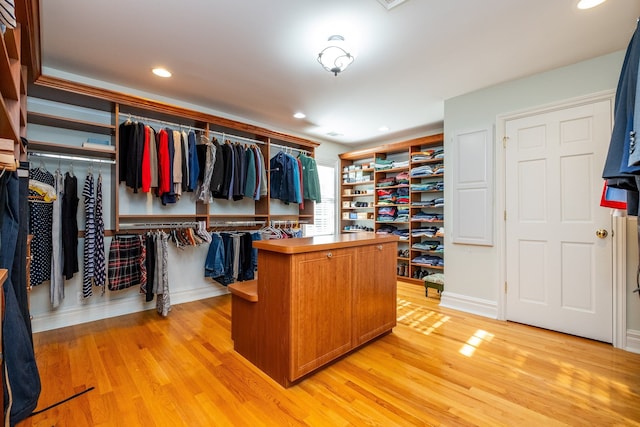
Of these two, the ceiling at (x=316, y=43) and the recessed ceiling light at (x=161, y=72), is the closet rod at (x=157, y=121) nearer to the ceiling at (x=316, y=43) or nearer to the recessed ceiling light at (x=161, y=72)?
the ceiling at (x=316, y=43)

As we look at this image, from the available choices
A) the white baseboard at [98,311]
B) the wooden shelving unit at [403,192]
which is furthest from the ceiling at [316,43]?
the white baseboard at [98,311]

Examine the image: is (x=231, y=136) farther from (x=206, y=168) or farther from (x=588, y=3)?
(x=588, y=3)

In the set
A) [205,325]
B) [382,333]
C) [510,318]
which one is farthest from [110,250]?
[510,318]

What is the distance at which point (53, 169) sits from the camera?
2697 mm

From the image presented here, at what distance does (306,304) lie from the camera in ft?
5.99

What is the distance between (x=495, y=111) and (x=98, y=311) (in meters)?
4.65

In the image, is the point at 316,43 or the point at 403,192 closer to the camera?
the point at 316,43

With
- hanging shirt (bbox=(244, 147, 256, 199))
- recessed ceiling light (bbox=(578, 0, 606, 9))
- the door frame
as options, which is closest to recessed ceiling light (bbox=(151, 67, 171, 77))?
hanging shirt (bbox=(244, 147, 256, 199))

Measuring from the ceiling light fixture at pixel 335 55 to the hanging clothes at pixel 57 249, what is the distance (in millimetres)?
2560

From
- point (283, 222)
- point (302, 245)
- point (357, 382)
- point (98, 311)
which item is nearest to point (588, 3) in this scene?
point (302, 245)

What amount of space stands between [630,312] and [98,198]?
4.78 metres

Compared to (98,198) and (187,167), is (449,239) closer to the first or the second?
(187,167)

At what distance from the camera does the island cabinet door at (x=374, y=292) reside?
2.22 metres

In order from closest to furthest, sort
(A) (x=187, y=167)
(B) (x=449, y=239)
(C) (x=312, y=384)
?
1. (C) (x=312, y=384)
2. (A) (x=187, y=167)
3. (B) (x=449, y=239)
